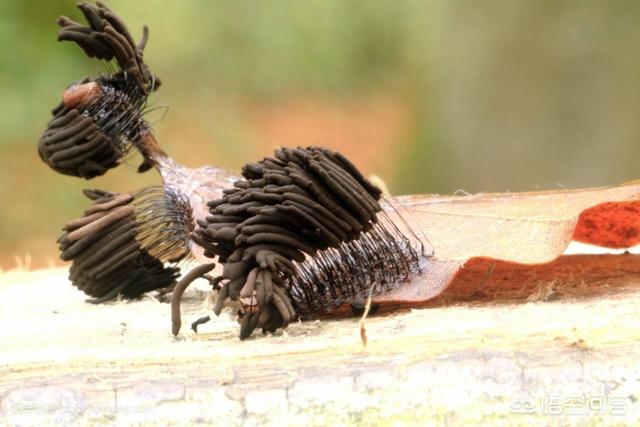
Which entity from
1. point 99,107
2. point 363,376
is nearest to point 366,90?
point 99,107

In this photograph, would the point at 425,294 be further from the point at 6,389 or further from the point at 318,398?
the point at 6,389

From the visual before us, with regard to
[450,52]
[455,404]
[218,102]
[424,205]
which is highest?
[218,102]

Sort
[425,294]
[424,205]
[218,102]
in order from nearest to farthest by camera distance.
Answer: [425,294], [424,205], [218,102]

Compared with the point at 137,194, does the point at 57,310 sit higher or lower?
lower

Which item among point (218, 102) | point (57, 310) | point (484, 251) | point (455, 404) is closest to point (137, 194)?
point (57, 310)

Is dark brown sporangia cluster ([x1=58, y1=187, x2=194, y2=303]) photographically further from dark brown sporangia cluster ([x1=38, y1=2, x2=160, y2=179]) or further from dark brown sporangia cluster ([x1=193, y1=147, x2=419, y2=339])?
dark brown sporangia cluster ([x1=193, y1=147, x2=419, y2=339])

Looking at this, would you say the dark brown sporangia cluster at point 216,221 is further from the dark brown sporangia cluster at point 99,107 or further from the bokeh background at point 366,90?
the bokeh background at point 366,90
